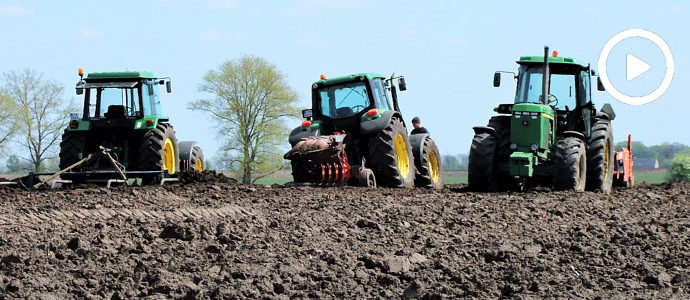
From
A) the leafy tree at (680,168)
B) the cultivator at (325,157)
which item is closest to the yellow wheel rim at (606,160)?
the cultivator at (325,157)

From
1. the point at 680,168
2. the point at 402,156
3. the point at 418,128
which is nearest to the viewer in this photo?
the point at 402,156

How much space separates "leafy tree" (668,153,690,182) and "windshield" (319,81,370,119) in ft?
69.6

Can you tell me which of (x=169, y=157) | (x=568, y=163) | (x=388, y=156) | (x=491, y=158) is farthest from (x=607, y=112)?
(x=169, y=157)

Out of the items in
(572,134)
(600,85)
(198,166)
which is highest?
(600,85)

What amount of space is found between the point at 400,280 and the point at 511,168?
23.0ft

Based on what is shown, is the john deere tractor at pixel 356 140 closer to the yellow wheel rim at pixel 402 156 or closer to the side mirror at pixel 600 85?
the yellow wheel rim at pixel 402 156

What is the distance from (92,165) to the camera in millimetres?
16422

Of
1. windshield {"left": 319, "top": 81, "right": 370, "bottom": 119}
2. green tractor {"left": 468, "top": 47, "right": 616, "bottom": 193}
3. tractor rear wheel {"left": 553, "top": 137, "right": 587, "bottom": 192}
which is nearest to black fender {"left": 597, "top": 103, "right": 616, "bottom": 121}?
green tractor {"left": 468, "top": 47, "right": 616, "bottom": 193}

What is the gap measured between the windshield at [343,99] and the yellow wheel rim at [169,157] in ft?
10.1

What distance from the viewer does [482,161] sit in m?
14.1

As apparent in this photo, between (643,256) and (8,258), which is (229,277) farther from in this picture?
(643,256)

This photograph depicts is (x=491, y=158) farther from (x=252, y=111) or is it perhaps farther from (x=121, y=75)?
(x=252, y=111)

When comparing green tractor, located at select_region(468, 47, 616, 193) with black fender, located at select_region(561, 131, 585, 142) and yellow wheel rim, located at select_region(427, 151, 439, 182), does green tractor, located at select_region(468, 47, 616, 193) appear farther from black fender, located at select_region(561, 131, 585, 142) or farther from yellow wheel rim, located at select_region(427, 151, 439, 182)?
yellow wheel rim, located at select_region(427, 151, 439, 182)

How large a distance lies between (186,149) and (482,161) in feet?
23.9
